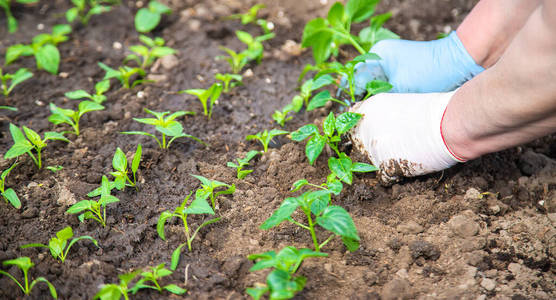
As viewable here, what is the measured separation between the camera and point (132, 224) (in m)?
1.64

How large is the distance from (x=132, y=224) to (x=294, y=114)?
96 cm

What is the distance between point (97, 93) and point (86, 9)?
1.04m

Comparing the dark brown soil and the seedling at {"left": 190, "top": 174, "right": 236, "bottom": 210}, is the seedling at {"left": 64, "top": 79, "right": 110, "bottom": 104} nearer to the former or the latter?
the dark brown soil

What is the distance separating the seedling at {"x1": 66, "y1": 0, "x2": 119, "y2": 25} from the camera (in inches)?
109

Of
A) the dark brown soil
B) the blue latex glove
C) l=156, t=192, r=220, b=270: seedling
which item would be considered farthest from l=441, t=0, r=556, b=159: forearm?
l=156, t=192, r=220, b=270: seedling

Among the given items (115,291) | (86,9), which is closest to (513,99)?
(115,291)

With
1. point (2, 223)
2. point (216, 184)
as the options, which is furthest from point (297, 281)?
point (2, 223)

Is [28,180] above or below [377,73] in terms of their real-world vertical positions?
below

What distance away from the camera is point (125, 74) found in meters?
2.26

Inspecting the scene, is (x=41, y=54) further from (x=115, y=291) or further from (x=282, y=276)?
(x=282, y=276)

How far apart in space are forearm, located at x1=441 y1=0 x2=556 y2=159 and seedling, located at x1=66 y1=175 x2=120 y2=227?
1.30 m

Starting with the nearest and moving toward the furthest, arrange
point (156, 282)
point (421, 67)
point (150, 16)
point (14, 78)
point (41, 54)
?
point (156, 282)
point (421, 67)
point (14, 78)
point (41, 54)
point (150, 16)

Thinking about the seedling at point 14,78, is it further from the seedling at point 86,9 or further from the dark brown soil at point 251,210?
the seedling at point 86,9

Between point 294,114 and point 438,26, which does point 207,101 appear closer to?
point 294,114
